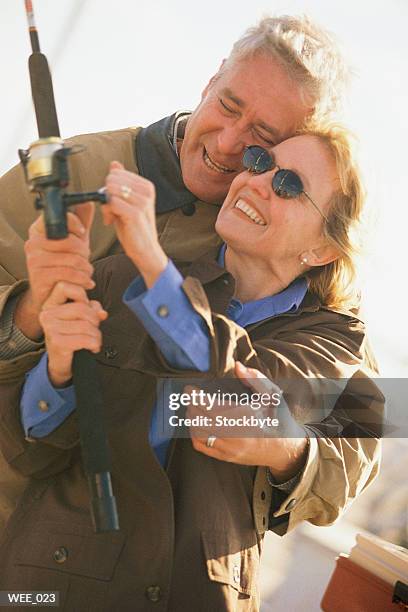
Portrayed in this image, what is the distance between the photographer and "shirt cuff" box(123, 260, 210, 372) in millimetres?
1642

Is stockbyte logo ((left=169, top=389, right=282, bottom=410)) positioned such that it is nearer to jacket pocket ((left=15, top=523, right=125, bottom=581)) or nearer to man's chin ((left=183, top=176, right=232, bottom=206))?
jacket pocket ((left=15, top=523, right=125, bottom=581))

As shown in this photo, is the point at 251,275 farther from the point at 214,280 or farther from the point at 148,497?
the point at 148,497

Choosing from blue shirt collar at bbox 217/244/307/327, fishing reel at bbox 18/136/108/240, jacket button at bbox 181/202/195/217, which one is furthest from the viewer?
jacket button at bbox 181/202/195/217

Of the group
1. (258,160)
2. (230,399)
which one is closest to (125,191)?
(230,399)

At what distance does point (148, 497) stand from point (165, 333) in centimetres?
51

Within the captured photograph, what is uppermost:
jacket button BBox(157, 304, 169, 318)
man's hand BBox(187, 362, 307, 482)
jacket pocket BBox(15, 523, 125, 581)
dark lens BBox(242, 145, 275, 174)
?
dark lens BBox(242, 145, 275, 174)

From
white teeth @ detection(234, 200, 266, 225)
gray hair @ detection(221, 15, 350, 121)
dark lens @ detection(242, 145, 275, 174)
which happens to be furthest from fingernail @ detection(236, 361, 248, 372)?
gray hair @ detection(221, 15, 350, 121)

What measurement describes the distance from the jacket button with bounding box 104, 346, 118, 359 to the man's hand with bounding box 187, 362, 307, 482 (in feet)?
0.81

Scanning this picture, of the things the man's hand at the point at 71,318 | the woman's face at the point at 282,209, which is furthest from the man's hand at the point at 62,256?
the woman's face at the point at 282,209

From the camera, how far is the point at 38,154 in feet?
5.13

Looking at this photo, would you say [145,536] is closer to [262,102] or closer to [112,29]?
[262,102]

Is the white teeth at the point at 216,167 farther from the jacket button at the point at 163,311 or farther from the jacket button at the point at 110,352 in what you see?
the jacket button at the point at 163,311

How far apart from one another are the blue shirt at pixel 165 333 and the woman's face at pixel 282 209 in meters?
0.12

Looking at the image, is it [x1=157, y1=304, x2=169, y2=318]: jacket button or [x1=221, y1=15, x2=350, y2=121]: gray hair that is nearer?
[x1=157, y1=304, x2=169, y2=318]: jacket button
